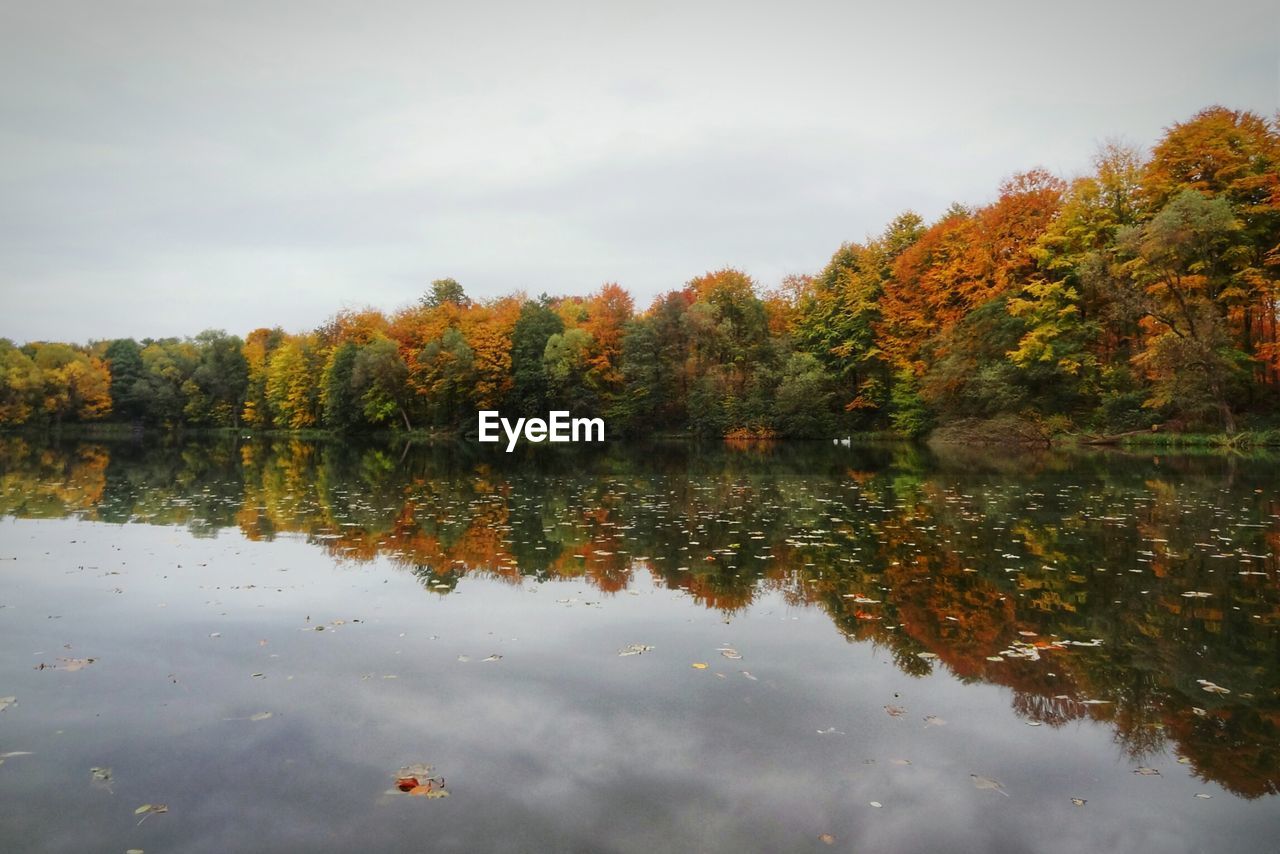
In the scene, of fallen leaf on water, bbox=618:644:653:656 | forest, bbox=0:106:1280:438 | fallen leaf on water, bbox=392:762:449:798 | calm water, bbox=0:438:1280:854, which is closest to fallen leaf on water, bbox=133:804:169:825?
calm water, bbox=0:438:1280:854

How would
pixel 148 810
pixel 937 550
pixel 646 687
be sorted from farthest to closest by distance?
pixel 937 550
pixel 646 687
pixel 148 810

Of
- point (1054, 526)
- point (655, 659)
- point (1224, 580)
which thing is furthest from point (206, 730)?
point (1054, 526)

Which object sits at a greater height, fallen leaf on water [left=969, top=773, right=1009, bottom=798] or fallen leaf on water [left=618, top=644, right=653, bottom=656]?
fallen leaf on water [left=969, top=773, right=1009, bottom=798]

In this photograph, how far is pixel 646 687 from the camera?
5.58m

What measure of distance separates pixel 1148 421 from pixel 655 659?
38.3m

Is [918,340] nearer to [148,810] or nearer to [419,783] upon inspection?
[419,783]

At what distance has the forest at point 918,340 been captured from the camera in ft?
109

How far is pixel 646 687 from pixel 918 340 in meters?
45.4

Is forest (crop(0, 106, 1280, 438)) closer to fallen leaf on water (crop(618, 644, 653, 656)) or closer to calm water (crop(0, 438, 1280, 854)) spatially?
calm water (crop(0, 438, 1280, 854))

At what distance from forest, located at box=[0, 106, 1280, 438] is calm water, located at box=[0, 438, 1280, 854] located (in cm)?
2672

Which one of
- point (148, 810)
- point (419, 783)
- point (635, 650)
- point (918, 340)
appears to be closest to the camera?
point (148, 810)

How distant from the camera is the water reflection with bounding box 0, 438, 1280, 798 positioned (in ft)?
18.4

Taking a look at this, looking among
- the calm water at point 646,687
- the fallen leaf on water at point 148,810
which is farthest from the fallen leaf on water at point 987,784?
the fallen leaf on water at point 148,810

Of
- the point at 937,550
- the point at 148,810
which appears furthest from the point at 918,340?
the point at 148,810
